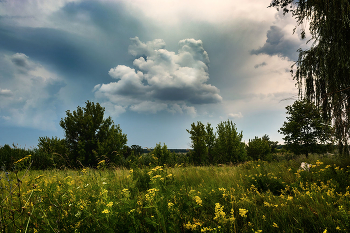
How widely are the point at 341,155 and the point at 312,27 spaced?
482 centimetres

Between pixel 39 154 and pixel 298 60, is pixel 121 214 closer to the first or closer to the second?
pixel 298 60

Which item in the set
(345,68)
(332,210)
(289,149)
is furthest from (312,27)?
(289,149)

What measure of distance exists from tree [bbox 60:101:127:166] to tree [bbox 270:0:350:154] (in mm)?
17476

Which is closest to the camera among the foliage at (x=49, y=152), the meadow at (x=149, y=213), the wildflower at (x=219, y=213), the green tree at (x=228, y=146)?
the wildflower at (x=219, y=213)

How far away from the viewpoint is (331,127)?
209 inches

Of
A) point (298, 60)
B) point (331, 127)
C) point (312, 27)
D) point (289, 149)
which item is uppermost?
point (312, 27)

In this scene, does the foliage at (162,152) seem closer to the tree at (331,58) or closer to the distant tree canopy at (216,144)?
the distant tree canopy at (216,144)

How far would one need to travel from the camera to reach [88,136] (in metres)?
19.2

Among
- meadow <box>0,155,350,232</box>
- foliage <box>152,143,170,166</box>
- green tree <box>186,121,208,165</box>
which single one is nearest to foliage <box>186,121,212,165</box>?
green tree <box>186,121,208,165</box>

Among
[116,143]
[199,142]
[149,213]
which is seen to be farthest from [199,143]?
[149,213]

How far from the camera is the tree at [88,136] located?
18292 millimetres

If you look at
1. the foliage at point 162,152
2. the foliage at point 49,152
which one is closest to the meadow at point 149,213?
the foliage at point 49,152

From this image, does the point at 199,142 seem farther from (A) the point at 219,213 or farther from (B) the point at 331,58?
(A) the point at 219,213

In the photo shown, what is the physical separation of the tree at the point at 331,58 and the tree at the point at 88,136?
17.5 m
